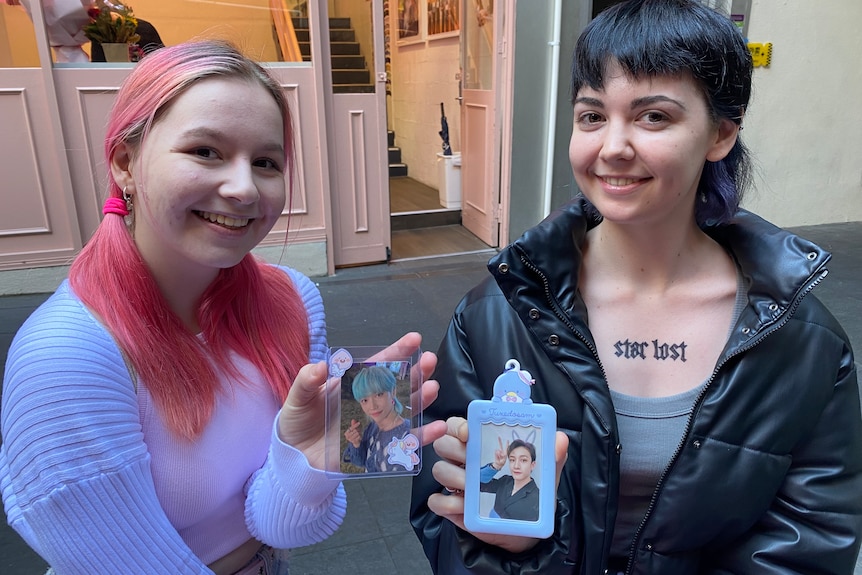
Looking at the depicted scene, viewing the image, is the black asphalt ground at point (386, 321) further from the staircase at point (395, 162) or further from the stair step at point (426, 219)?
the staircase at point (395, 162)

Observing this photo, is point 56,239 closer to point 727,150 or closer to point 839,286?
point 727,150

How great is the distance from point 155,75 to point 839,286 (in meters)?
5.13

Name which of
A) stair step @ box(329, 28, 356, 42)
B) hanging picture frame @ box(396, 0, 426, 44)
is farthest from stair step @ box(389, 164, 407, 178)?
stair step @ box(329, 28, 356, 42)

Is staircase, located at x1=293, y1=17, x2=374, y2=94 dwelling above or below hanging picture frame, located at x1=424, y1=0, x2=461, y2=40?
below

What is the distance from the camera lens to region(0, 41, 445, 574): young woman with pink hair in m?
0.94

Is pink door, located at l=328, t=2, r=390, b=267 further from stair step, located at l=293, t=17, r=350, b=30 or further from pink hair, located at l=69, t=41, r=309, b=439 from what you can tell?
pink hair, located at l=69, t=41, r=309, b=439

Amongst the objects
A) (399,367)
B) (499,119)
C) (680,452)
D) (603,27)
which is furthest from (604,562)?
(499,119)

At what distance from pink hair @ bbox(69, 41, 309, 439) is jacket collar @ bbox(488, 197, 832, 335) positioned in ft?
1.77

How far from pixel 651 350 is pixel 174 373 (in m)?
0.92

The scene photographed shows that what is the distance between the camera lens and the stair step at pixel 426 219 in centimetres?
660

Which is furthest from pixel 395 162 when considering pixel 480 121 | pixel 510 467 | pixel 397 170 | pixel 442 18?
pixel 510 467

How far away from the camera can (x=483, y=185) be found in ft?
19.7

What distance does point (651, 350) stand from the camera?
1.27 m

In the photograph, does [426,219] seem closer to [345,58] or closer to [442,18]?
[345,58]
